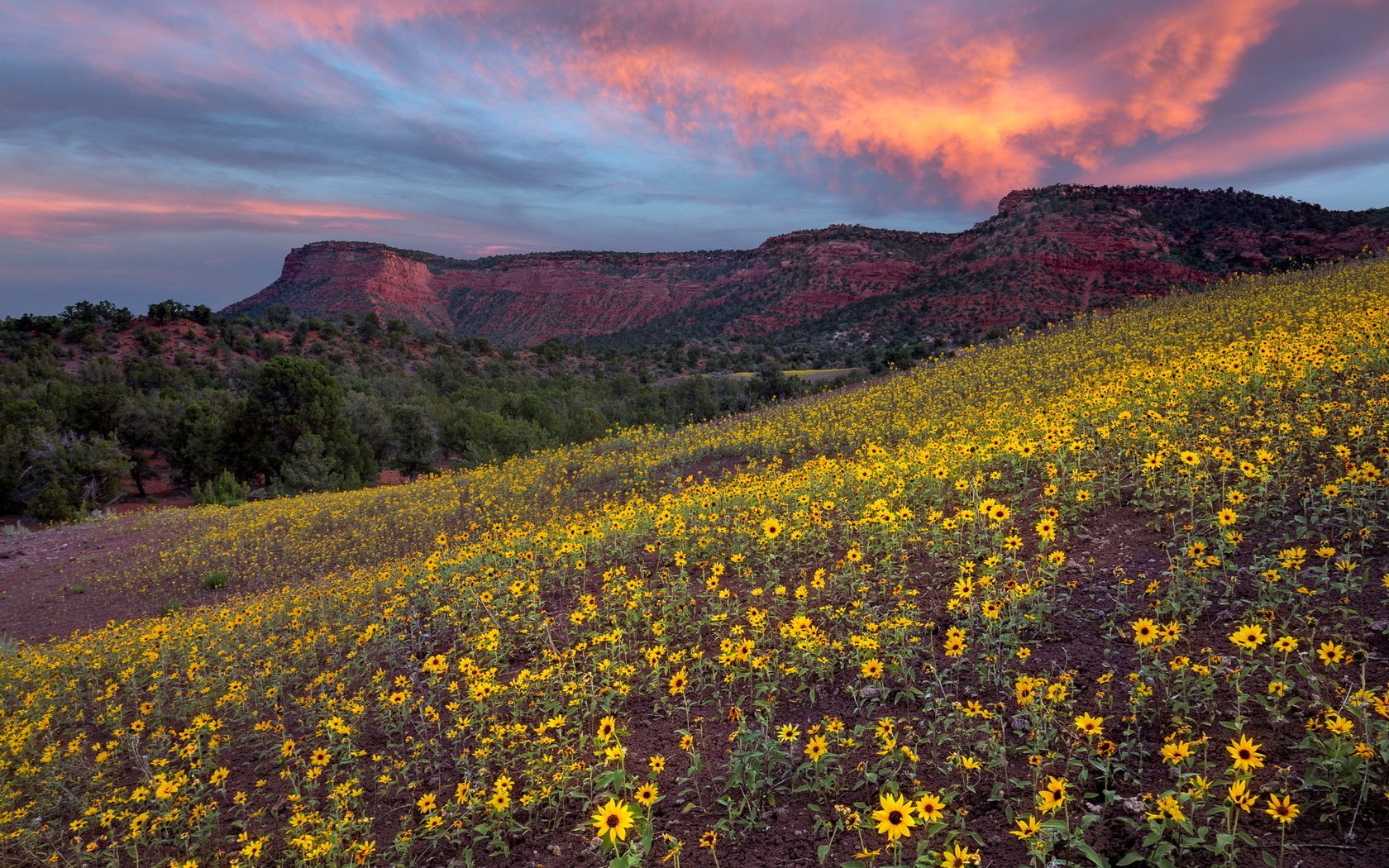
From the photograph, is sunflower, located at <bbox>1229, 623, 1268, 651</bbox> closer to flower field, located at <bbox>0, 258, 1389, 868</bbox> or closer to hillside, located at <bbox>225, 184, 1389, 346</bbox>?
flower field, located at <bbox>0, 258, 1389, 868</bbox>

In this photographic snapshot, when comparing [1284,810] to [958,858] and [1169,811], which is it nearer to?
[1169,811]

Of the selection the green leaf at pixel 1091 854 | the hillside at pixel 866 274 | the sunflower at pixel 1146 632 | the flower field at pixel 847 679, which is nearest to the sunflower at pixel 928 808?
the flower field at pixel 847 679

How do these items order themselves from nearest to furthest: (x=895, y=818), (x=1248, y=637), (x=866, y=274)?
1. (x=895, y=818)
2. (x=1248, y=637)
3. (x=866, y=274)

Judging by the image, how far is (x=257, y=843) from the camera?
11.6ft

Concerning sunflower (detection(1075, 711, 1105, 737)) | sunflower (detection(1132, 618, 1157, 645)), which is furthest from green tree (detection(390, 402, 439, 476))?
sunflower (detection(1075, 711, 1105, 737))

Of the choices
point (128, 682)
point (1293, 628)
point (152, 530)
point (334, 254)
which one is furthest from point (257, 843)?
point (334, 254)

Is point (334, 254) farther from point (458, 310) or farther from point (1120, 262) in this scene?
point (1120, 262)

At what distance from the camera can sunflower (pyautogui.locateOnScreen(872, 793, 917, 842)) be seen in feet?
7.38

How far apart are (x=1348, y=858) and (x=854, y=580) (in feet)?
10.6

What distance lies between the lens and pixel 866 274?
285 feet

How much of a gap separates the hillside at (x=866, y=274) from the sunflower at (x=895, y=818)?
28.4m

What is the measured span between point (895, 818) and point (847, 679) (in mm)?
1975

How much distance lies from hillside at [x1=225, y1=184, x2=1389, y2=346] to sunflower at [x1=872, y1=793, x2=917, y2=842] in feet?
93.3

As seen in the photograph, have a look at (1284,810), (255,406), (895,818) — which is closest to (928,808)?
(895,818)
